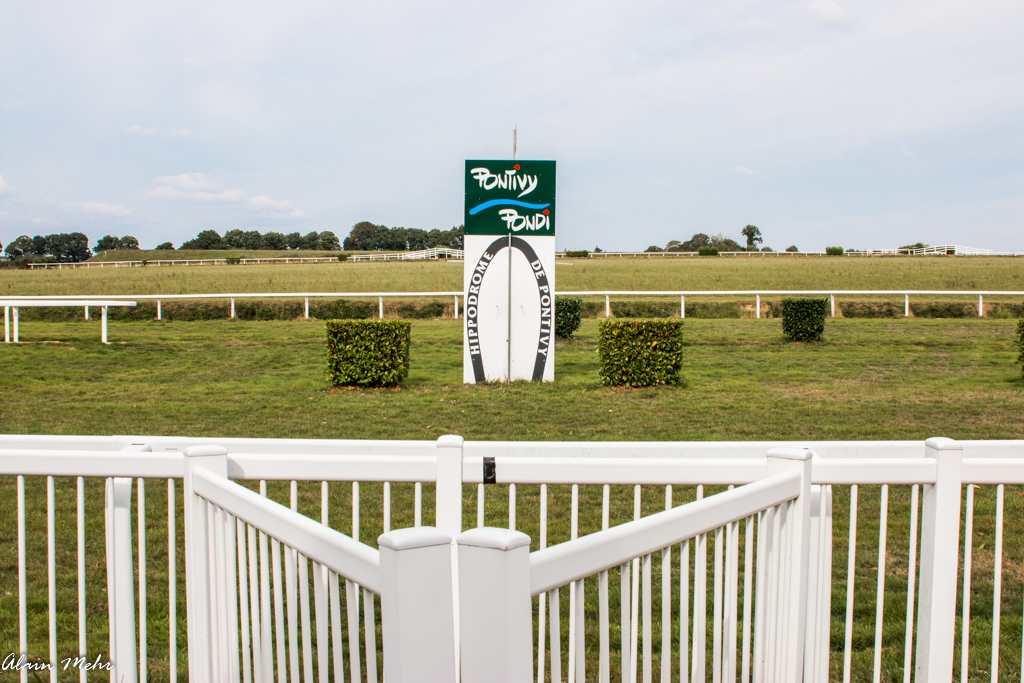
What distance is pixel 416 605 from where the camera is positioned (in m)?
1.18

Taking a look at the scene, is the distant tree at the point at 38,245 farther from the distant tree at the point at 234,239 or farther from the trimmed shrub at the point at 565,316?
the trimmed shrub at the point at 565,316

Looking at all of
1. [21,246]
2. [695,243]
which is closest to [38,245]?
[21,246]

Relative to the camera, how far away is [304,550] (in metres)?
1.49

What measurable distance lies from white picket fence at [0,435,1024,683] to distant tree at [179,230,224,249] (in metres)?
105

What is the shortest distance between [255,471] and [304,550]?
83 cm

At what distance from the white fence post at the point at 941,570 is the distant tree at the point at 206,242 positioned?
10595 cm

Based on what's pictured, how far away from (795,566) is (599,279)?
3728 cm

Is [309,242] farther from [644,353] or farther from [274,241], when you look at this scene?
[644,353]

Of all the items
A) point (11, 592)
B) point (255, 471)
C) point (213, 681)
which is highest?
point (255, 471)

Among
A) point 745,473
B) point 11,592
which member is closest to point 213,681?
point 745,473

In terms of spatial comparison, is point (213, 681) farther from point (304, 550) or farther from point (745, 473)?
point (745, 473)

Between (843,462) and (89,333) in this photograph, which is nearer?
(843,462)

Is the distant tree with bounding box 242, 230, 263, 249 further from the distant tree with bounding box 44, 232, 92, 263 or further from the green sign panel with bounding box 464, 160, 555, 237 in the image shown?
the green sign panel with bounding box 464, 160, 555, 237

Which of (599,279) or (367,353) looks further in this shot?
(599,279)
